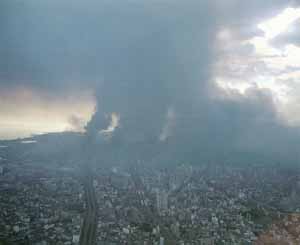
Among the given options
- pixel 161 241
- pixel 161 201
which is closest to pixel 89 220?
pixel 161 241

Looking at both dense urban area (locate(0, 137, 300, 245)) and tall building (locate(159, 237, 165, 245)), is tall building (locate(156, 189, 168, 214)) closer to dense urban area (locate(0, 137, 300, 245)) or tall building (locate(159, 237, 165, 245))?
dense urban area (locate(0, 137, 300, 245))

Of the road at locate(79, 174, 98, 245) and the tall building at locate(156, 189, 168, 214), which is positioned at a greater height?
the tall building at locate(156, 189, 168, 214)

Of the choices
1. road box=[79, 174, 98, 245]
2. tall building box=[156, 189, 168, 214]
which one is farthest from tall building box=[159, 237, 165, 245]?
tall building box=[156, 189, 168, 214]

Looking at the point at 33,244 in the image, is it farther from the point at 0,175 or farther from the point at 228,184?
the point at 228,184

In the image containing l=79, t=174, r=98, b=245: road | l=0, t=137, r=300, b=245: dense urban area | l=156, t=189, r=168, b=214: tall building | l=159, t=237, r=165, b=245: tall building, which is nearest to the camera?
l=79, t=174, r=98, b=245: road

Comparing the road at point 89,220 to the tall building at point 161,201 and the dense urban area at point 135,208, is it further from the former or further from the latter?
the tall building at point 161,201

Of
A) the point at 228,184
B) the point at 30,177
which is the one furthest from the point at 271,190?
the point at 30,177
